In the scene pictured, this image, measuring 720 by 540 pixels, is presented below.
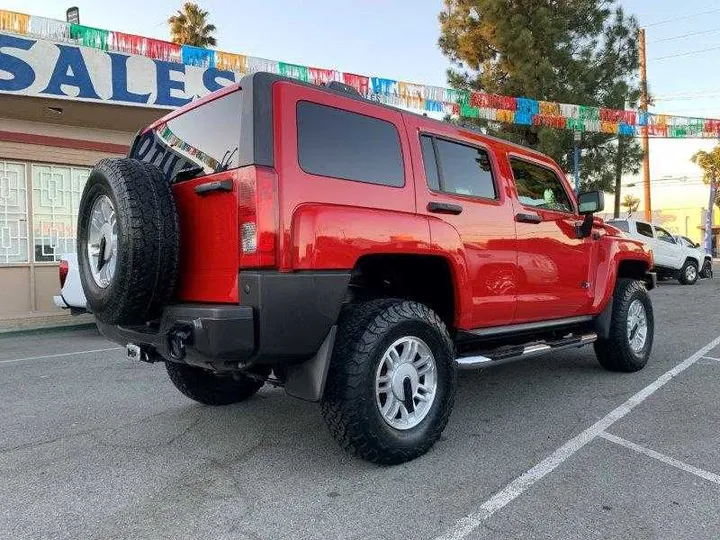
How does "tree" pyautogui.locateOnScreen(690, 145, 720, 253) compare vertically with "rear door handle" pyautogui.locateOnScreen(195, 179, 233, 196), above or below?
above

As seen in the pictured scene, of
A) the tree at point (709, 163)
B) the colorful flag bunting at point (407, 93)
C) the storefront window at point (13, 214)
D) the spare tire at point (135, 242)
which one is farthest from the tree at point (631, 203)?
the spare tire at point (135, 242)

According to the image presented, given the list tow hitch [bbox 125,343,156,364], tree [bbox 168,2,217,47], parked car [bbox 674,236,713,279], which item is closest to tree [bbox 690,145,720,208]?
parked car [bbox 674,236,713,279]

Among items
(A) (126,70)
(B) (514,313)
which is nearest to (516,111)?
(A) (126,70)

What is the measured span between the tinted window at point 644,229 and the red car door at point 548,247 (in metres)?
12.3

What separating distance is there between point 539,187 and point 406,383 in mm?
2295

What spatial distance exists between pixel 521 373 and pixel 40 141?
9.93 metres

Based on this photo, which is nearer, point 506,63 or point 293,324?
point 293,324

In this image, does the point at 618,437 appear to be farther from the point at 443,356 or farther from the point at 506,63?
the point at 506,63

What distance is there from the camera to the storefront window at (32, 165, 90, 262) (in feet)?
36.1

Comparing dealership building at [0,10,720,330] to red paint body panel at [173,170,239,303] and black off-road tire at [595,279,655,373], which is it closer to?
red paint body panel at [173,170,239,303]

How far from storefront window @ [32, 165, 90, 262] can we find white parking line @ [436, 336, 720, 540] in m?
10.5

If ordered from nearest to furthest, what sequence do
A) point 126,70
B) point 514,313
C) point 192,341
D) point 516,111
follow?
1. point 192,341
2. point 514,313
3. point 126,70
4. point 516,111

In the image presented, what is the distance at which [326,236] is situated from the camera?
2.90 meters

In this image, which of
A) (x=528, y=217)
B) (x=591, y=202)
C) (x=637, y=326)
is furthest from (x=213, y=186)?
(x=637, y=326)
